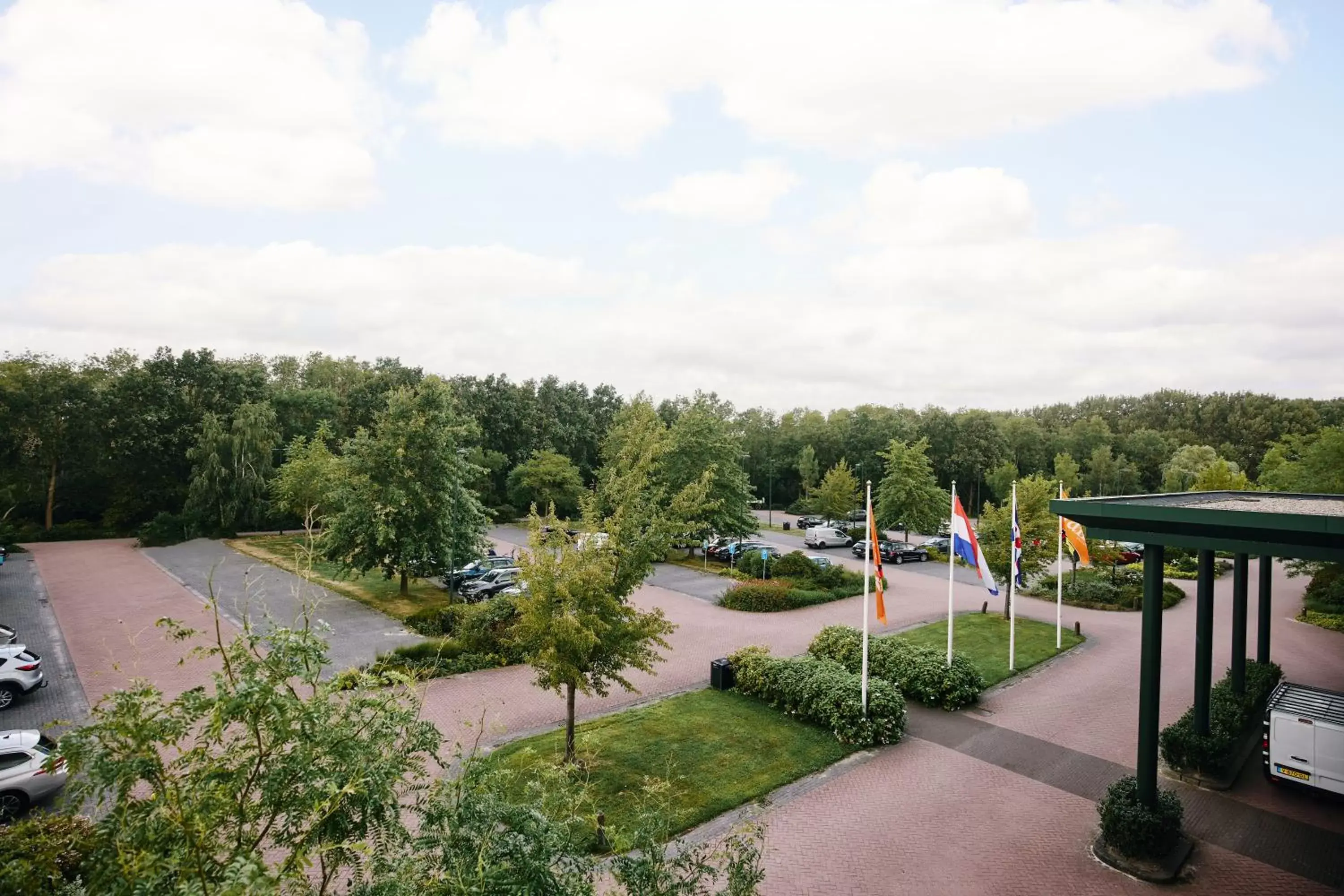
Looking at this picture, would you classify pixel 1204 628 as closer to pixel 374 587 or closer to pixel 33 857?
pixel 33 857

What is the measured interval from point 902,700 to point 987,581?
3.53 m

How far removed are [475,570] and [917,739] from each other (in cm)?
2030

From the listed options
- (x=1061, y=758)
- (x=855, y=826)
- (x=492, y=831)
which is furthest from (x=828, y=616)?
(x=492, y=831)

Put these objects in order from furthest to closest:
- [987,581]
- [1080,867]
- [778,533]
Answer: [778,533] → [987,581] → [1080,867]

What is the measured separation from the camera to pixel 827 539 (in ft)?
143

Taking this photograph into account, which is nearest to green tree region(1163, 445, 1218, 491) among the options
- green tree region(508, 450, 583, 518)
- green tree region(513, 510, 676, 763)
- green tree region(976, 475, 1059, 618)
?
green tree region(976, 475, 1059, 618)

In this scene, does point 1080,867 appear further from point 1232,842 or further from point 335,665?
point 335,665

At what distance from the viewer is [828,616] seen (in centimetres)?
2653

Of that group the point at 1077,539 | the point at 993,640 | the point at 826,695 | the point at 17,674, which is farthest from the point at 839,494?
the point at 17,674

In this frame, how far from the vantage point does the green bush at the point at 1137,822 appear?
10734mm

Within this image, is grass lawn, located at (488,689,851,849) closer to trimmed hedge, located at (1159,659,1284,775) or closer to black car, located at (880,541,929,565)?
trimmed hedge, located at (1159,659,1284,775)

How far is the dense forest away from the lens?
44.2 meters

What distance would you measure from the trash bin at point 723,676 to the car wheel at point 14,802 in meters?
13.4

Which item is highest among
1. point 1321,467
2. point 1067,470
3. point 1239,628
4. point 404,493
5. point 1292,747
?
point 1321,467
